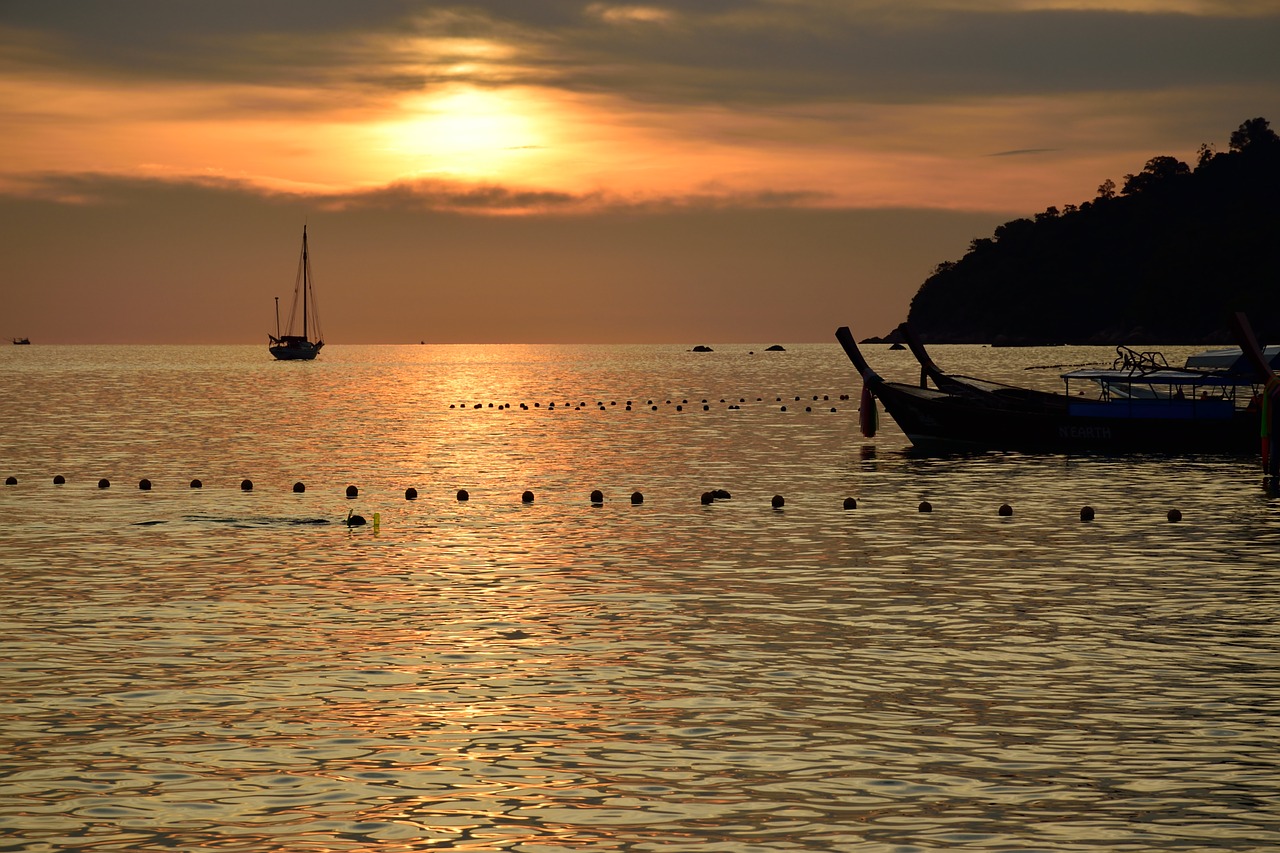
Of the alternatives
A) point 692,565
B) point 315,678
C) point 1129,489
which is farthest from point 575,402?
point 315,678

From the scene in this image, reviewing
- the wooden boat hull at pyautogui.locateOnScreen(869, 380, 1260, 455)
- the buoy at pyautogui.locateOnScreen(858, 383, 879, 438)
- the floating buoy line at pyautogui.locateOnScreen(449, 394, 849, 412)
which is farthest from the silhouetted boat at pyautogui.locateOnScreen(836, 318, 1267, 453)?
the floating buoy line at pyautogui.locateOnScreen(449, 394, 849, 412)

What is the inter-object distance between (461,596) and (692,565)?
5.44 meters

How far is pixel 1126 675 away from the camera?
696 inches

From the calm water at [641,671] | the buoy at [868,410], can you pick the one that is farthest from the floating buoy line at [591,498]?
the buoy at [868,410]

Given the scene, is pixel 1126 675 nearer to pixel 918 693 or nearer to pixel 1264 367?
pixel 918 693

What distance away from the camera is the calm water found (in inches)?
481

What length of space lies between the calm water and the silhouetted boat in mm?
11010

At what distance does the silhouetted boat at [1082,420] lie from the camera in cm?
5394

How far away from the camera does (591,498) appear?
41281 mm

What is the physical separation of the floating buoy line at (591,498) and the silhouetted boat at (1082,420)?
16898mm

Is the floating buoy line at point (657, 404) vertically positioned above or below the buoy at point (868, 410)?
below

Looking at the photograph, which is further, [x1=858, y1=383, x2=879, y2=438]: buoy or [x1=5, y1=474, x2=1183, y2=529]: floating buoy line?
[x1=858, y1=383, x2=879, y2=438]: buoy

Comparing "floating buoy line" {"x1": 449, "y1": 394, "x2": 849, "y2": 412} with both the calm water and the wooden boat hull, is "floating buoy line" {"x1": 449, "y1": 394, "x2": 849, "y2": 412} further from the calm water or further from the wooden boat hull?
the calm water

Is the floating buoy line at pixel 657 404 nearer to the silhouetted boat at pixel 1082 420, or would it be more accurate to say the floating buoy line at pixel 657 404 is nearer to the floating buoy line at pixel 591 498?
the silhouetted boat at pixel 1082 420
